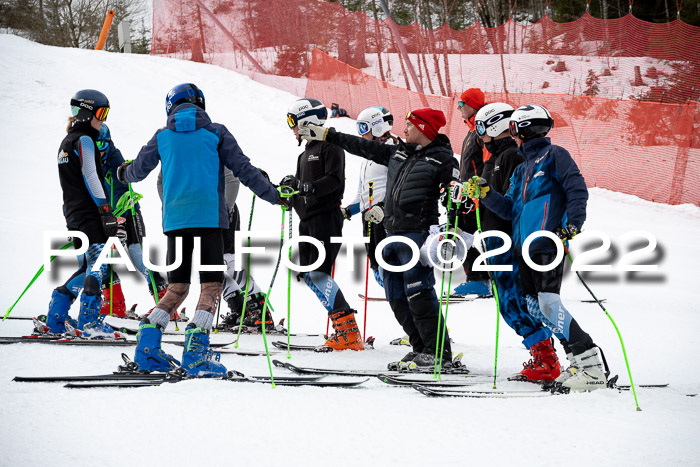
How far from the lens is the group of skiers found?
186 inches

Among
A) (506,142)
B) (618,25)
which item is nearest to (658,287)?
(506,142)

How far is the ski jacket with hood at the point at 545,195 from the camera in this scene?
15.4 ft

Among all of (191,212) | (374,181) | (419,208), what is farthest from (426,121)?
(191,212)

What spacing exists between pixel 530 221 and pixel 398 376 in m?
1.38

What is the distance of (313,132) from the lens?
571 cm

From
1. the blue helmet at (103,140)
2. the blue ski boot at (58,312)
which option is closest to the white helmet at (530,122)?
the blue helmet at (103,140)

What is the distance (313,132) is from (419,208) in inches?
40.8

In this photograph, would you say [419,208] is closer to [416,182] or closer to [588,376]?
[416,182]

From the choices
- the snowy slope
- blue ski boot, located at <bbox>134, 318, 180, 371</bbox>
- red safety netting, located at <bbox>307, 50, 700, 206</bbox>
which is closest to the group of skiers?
blue ski boot, located at <bbox>134, 318, 180, 371</bbox>

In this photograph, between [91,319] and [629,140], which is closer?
[91,319]

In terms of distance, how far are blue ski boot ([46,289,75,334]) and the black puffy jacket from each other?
2676mm

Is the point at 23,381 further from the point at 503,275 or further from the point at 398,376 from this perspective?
the point at 503,275

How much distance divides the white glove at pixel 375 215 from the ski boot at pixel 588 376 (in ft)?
7.62

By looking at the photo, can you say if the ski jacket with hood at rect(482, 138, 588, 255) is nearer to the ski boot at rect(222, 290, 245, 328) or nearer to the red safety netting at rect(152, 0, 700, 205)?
the ski boot at rect(222, 290, 245, 328)
